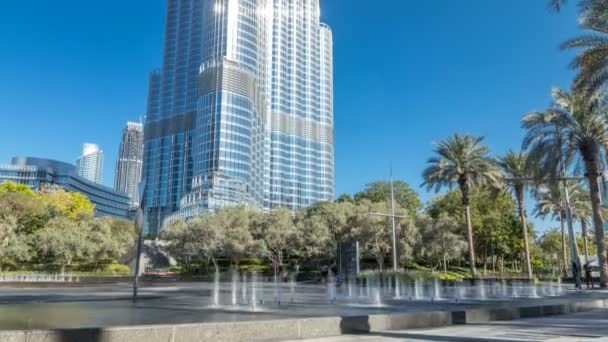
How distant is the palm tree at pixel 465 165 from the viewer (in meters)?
37.7

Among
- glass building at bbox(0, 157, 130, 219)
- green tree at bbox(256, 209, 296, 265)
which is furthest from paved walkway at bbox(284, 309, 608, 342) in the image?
glass building at bbox(0, 157, 130, 219)

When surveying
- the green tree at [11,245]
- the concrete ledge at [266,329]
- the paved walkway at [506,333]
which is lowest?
the paved walkway at [506,333]

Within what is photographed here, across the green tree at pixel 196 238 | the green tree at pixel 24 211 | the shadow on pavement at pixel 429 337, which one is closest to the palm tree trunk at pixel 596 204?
the shadow on pavement at pixel 429 337

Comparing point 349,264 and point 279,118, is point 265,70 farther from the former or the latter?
point 349,264

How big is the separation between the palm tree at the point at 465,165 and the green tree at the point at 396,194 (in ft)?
120

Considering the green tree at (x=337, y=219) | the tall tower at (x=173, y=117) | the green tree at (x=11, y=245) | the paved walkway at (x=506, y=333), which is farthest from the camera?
the tall tower at (x=173, y=117)

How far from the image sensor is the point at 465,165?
37906 millimetres

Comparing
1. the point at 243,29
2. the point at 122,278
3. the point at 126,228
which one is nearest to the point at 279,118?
the point at 243,29

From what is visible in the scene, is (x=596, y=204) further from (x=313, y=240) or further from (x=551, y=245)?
(x=551, y=245)

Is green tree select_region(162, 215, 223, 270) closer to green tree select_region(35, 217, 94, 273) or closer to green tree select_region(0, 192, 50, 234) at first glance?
green tree select_region(35, 217, 94, 273)

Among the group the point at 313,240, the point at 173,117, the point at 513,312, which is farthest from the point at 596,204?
the point at 173,117

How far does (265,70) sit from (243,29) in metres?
17.5

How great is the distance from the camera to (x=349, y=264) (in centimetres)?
2338

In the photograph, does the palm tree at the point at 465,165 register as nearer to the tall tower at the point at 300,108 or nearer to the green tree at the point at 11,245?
the green tree at the point at 11,245
